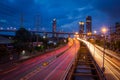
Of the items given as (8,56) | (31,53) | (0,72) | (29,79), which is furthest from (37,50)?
(29,79)

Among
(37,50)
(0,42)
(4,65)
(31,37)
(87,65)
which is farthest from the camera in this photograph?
(31,37)

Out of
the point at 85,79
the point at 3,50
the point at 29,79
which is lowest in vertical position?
the point at 85,79

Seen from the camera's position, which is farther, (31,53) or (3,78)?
(31,53)

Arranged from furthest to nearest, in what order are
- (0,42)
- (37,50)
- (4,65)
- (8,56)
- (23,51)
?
(37,50)
(0,42)
(23,51)
(8,56)
(4,65)

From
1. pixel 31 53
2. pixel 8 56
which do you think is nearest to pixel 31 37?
pixel 31 53

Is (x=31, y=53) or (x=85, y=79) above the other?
(x=31, y=53)

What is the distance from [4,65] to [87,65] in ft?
133

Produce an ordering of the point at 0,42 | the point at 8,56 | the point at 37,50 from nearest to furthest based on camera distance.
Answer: the point at 8,56 → the point at 0,42 → the point at 37,50

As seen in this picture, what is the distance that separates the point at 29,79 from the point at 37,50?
5598cm

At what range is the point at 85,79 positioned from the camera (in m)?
60.9

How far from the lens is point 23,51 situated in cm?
7319

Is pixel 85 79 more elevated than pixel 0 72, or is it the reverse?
pixel 0 72

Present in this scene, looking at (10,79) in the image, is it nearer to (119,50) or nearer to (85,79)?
(85,79)

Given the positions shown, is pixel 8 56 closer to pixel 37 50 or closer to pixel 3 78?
pixel 3 78
